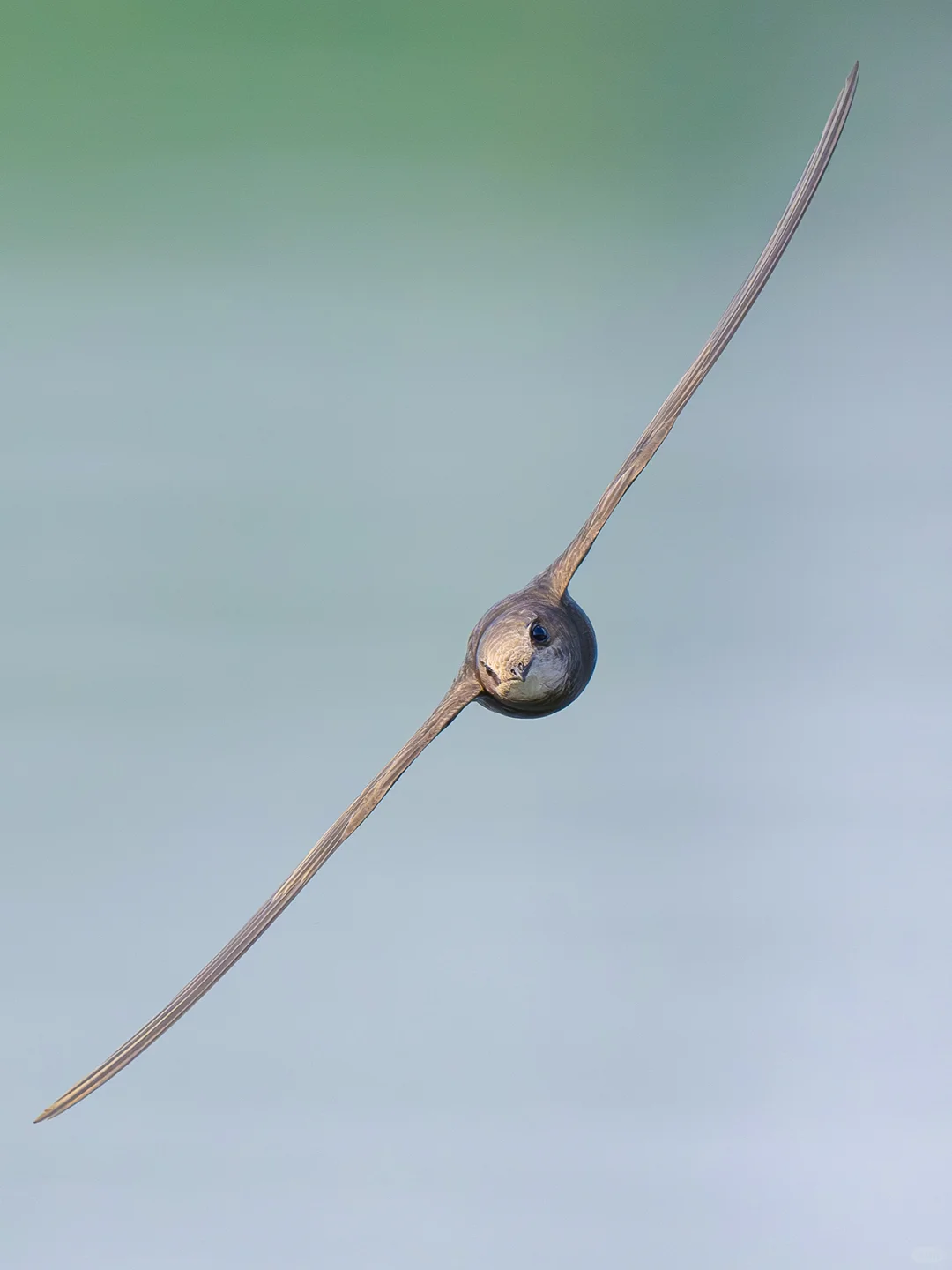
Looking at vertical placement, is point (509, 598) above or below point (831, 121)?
below

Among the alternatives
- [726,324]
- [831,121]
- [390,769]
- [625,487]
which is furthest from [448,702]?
[831,121]

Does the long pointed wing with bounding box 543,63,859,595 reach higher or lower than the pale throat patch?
higher

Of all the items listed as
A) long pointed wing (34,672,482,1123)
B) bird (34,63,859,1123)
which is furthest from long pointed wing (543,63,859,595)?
long pointed wing (34,672,482,1123)

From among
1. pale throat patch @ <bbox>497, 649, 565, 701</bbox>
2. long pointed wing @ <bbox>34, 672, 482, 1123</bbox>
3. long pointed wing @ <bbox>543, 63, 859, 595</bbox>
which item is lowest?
long pointed wing @ <bbox>34, 672, 482, 1123</bbox>

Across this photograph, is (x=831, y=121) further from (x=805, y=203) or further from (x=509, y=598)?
(x=509, y=598)

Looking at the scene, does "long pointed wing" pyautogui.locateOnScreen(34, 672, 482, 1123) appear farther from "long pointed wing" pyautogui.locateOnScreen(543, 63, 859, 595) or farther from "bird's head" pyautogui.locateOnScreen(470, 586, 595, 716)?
"long pointed wing" pyautogui.locateOnScreen(543, 63, 859, 595)

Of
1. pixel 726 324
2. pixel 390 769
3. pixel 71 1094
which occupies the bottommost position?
pixel 71 1094
